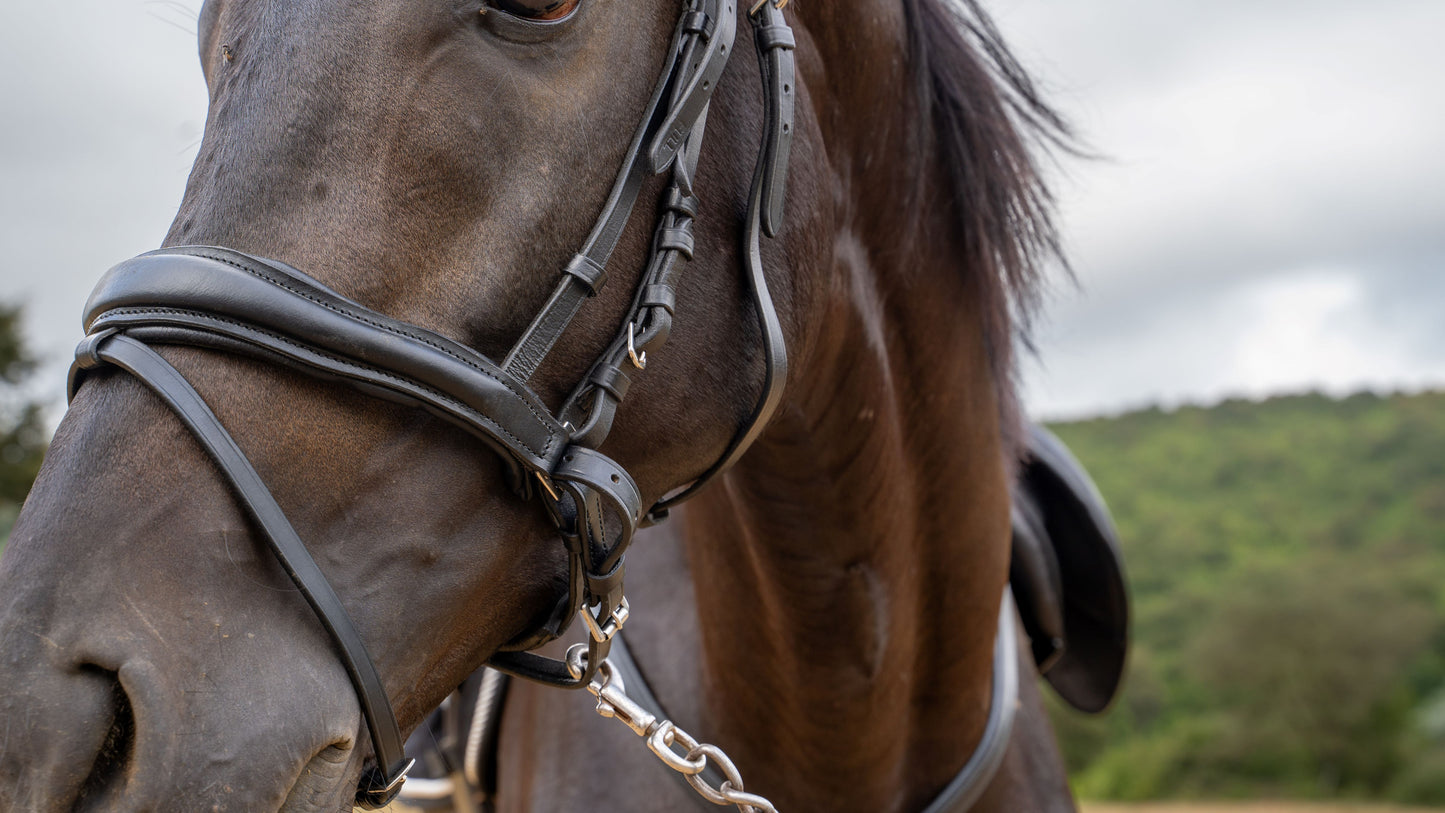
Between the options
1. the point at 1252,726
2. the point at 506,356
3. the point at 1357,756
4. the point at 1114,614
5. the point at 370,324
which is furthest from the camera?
the point at 1252,726

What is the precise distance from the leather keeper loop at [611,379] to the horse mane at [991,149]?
1049 mm

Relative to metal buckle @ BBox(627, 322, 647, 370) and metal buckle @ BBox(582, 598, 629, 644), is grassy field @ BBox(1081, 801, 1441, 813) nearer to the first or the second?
metal buckle @ BBox(582, 598, 629, 644)

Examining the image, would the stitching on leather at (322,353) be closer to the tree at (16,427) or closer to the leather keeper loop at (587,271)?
the leather keeper loop at (587,271)

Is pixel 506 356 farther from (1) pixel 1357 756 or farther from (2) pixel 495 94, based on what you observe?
(1) pixel 1357 756

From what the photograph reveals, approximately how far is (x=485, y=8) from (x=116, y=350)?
593 millimetres

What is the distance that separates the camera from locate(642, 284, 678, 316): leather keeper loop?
1442 millimetres

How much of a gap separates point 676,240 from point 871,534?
852mm

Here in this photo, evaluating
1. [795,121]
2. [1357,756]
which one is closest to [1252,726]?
[1357,756]

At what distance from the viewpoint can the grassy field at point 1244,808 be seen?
21.4 m

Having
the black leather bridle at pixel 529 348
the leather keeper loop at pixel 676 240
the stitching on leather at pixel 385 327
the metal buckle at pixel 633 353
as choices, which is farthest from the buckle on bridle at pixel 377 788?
the leather keeper loop at pixel 676 240

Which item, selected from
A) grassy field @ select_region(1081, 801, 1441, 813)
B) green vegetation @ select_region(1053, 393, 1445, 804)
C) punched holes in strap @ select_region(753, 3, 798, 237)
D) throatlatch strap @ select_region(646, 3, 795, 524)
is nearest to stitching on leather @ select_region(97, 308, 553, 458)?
throatlatch strap @ select_region(646, 3, 795, 524)

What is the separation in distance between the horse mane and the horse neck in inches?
1.9

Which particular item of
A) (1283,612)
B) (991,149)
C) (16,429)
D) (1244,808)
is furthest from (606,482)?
(1283,612)

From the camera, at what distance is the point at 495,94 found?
1.32m
